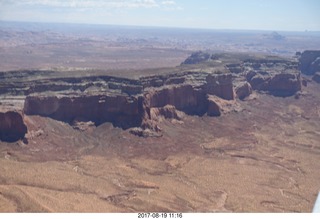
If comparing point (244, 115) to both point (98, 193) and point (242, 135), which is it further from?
point (98, 193)

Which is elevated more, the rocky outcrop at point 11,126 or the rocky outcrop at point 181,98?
the rocky outcrop at point 181,98

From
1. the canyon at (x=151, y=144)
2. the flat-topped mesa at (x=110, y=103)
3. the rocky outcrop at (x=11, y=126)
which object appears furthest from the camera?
the flat-topped mesa at (x=110, y=103)

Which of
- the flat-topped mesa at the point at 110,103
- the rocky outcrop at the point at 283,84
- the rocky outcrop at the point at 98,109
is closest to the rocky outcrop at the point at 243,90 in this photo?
the rocky outcrop at the point at 283,84

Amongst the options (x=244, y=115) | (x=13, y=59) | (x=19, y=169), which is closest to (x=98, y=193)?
(x=19, y=169)

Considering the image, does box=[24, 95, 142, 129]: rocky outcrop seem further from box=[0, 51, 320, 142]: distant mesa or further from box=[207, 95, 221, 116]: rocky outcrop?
box=[207, 95, 221, 116]: rocky outcrop

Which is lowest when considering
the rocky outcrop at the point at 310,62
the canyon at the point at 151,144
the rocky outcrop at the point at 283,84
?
the canyon at the point at 151,144

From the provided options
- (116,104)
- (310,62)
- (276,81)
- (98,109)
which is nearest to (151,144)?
(116,104)

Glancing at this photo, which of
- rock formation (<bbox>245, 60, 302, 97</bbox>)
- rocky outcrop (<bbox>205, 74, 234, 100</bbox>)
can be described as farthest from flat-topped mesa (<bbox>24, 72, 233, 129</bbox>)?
rock formation (<bbox>245, 60, 302, 97</bbox>)

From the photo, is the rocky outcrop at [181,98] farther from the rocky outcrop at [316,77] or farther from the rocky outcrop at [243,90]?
the rocky outcrop at [316,77]
